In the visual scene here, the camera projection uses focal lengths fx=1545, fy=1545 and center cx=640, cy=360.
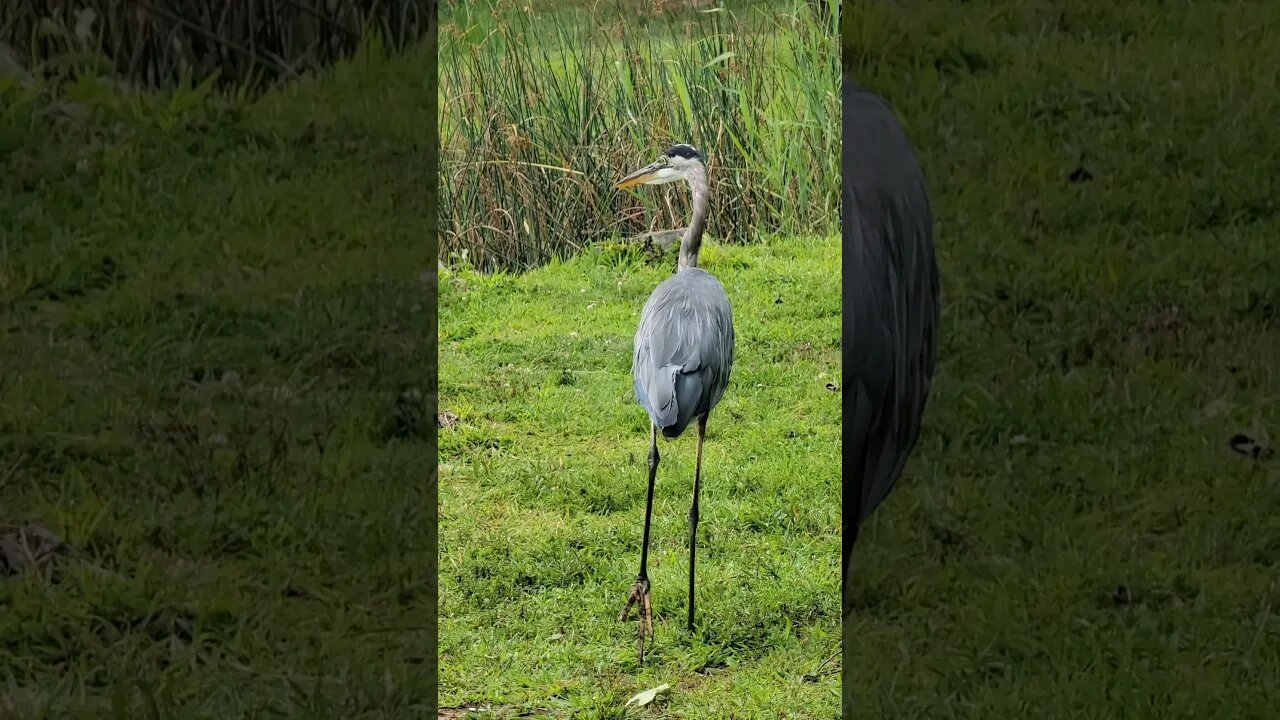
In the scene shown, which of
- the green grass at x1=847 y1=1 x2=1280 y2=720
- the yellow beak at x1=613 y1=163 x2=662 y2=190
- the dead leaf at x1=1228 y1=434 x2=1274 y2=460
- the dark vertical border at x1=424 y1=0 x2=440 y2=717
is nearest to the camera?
the dark vertical border at x1=424 y1=0 x2=440 y2=717

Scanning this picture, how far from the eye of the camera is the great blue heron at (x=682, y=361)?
349 cm

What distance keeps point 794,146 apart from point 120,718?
216cm

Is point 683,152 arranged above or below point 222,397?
above

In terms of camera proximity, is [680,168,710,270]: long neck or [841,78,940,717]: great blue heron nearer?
[841,78,940,717]: great blue heron

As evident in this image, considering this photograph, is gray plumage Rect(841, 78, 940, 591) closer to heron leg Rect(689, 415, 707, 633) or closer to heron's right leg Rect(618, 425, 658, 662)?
heron leg Rect(689, 415, 707, 633)

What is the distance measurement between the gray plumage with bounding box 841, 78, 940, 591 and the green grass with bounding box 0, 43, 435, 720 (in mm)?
1060

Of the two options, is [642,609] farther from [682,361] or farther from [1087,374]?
[1087,374]

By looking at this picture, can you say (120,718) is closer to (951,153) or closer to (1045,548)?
(1045,548)

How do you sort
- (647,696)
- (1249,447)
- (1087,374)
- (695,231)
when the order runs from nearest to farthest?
(647,696), (695,231), (1249,447), (1087,374)

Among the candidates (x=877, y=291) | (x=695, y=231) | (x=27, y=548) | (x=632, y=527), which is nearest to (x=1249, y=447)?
(x=877, y=291)

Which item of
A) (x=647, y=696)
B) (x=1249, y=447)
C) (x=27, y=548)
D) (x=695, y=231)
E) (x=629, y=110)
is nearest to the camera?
(x=647, y=696)

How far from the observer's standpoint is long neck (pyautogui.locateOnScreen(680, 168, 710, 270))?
3627 mm

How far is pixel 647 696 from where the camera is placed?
137 inches

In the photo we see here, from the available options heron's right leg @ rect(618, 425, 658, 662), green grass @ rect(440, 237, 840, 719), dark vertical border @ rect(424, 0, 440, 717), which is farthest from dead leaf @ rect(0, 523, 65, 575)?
heron's right leg @ rect(618, 425, 658, 662)
